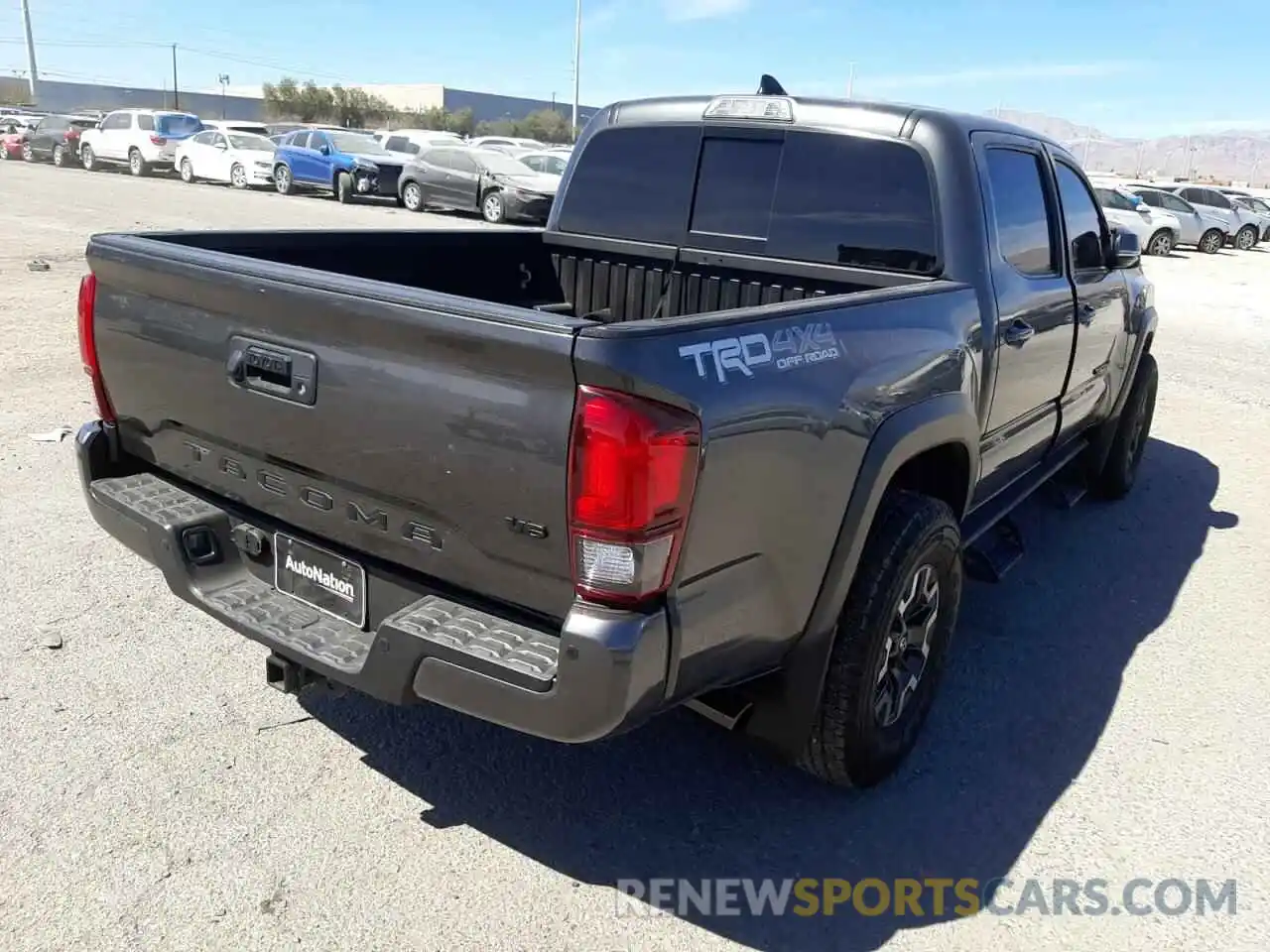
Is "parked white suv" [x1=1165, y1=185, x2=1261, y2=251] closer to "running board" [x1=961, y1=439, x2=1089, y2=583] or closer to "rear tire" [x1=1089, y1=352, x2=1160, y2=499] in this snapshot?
"rear tire" [x1=1089, y1=352, x2=1160, y2=499]

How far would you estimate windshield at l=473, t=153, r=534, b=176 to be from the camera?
2195 centimetres

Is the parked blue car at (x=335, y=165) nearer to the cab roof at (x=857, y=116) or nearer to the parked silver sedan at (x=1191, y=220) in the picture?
the parked silver sedan at (x=1191, y=220)

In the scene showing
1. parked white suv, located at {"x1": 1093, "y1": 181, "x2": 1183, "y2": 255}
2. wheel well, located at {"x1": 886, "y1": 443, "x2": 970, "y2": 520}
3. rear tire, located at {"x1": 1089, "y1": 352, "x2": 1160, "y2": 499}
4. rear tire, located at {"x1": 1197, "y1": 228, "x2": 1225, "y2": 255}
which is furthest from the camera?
rear tire, located at {"x1": 1197, "y1": 228, "x2": 1225, "y2": 255}

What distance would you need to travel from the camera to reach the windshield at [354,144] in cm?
2592

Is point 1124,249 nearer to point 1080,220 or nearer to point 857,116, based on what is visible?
point 1080,220

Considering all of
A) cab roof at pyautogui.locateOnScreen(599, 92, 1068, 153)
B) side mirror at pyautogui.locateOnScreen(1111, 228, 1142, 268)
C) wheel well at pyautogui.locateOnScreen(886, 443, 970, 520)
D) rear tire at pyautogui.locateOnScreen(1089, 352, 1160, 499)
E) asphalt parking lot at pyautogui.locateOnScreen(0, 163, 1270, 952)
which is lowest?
asphalt parking lot at pyautogui.locateOnScreen(0, 163, 1270, 952)

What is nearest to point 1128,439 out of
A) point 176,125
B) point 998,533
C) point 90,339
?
point 998,533

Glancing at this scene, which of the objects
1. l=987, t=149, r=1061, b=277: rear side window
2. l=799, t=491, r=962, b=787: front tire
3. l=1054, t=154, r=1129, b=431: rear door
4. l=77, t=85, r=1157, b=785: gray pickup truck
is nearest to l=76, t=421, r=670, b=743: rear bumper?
l=77, t=85, r=1157, b=785: gray pickup truck

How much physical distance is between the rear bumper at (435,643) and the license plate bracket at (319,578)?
0.03 metres

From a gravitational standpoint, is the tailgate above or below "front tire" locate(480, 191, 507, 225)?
above

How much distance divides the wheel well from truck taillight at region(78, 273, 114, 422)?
2.57 m

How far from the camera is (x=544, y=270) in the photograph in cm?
479

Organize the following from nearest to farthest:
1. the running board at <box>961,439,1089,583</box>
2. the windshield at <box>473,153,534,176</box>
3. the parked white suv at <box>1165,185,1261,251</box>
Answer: the running board at <box>961,439,1089,583</box>
the windshield at <box>473,153,534,176</box>
the parked white suv at <box>1165,185,1261,251</box>

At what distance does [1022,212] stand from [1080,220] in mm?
906
